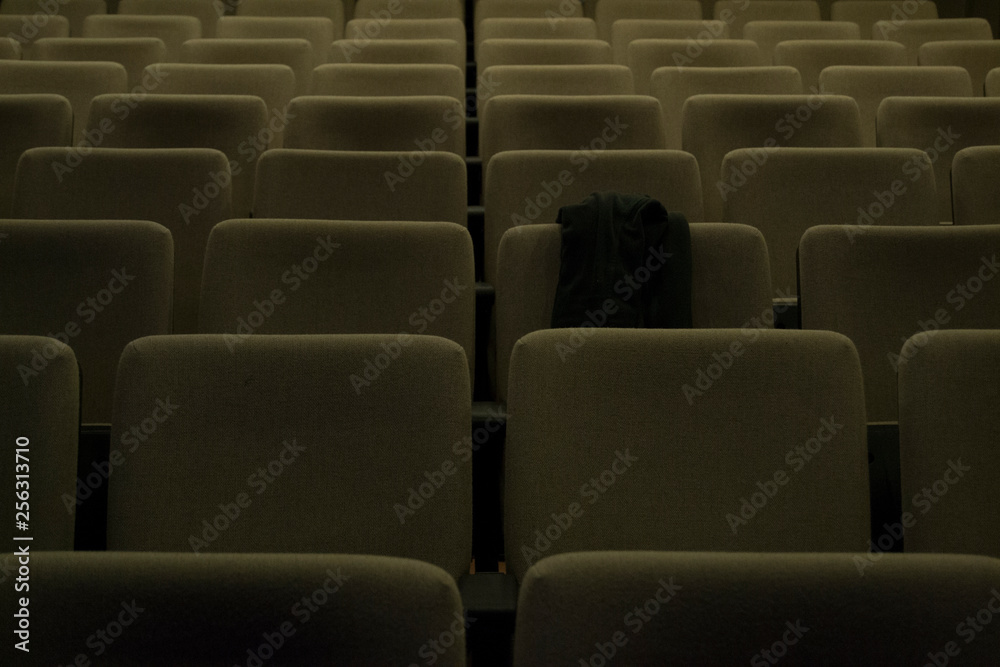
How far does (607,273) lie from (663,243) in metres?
0.03

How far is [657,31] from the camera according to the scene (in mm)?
925

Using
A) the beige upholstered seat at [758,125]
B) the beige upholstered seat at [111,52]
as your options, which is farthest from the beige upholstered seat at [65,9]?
the beige upholstered seat at [758,125]

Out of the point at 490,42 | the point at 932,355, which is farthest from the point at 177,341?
the point at 490,42

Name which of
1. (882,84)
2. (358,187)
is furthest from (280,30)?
(882,84)

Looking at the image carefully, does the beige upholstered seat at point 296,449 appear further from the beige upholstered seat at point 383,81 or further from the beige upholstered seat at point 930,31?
the beige upholstered seat at point 930,31

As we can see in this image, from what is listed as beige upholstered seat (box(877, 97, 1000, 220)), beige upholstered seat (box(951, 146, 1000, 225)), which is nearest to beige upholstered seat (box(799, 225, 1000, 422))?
beige upholstered seat (box(951, 146, 1000, 225))

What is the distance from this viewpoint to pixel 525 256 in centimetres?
39

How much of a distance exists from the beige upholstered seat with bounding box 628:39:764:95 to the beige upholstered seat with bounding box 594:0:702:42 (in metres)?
0.23

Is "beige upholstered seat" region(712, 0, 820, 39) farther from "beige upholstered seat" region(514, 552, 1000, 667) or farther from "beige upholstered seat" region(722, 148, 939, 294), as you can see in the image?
"beige upholstered seat" region(514, 552, 1000, 667)

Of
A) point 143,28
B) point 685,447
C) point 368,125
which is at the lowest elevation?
point 685,447

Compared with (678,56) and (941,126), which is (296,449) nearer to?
(941,126)

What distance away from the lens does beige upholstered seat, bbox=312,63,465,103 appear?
0.72 metres

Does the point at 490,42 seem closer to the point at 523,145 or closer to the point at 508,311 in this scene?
the point at 523,145

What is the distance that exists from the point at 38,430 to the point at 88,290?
0.12 meters
